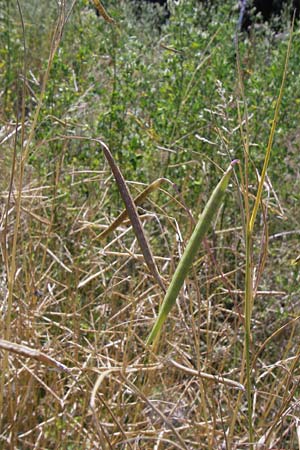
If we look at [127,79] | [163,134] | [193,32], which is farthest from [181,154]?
[193,32]

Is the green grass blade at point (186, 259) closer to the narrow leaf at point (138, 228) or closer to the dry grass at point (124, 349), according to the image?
the narrow leaf at point (138, 228)

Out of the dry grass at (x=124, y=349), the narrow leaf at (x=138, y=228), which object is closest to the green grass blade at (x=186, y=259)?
the narrow leaf at (x=138, y=228)

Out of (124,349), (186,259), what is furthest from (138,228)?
(124,349)

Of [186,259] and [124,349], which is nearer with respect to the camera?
[186,259]

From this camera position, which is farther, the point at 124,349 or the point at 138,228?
the point at 124,349

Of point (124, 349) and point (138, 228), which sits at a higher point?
point (138, 228)

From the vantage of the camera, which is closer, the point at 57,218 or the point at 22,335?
the point at 22,335

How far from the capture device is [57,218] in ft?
7.64

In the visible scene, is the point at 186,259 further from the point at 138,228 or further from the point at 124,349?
the point at 124,349

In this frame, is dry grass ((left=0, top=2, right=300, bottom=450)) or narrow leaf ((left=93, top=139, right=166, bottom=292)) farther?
dry grass ((left=0, top=2, right=300, bottom=450))

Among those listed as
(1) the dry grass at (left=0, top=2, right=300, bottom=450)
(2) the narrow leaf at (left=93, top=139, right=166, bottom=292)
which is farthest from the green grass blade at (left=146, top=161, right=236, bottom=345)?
(1) the dry grass at (left=0, top=2, right=300, bottom=450)

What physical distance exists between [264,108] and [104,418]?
1.47 m

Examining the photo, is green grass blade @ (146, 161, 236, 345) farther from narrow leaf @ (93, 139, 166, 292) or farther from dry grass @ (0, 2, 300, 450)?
dry grass @ (0, 2, 300, 450)

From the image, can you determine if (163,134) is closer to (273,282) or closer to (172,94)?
(172,94)
